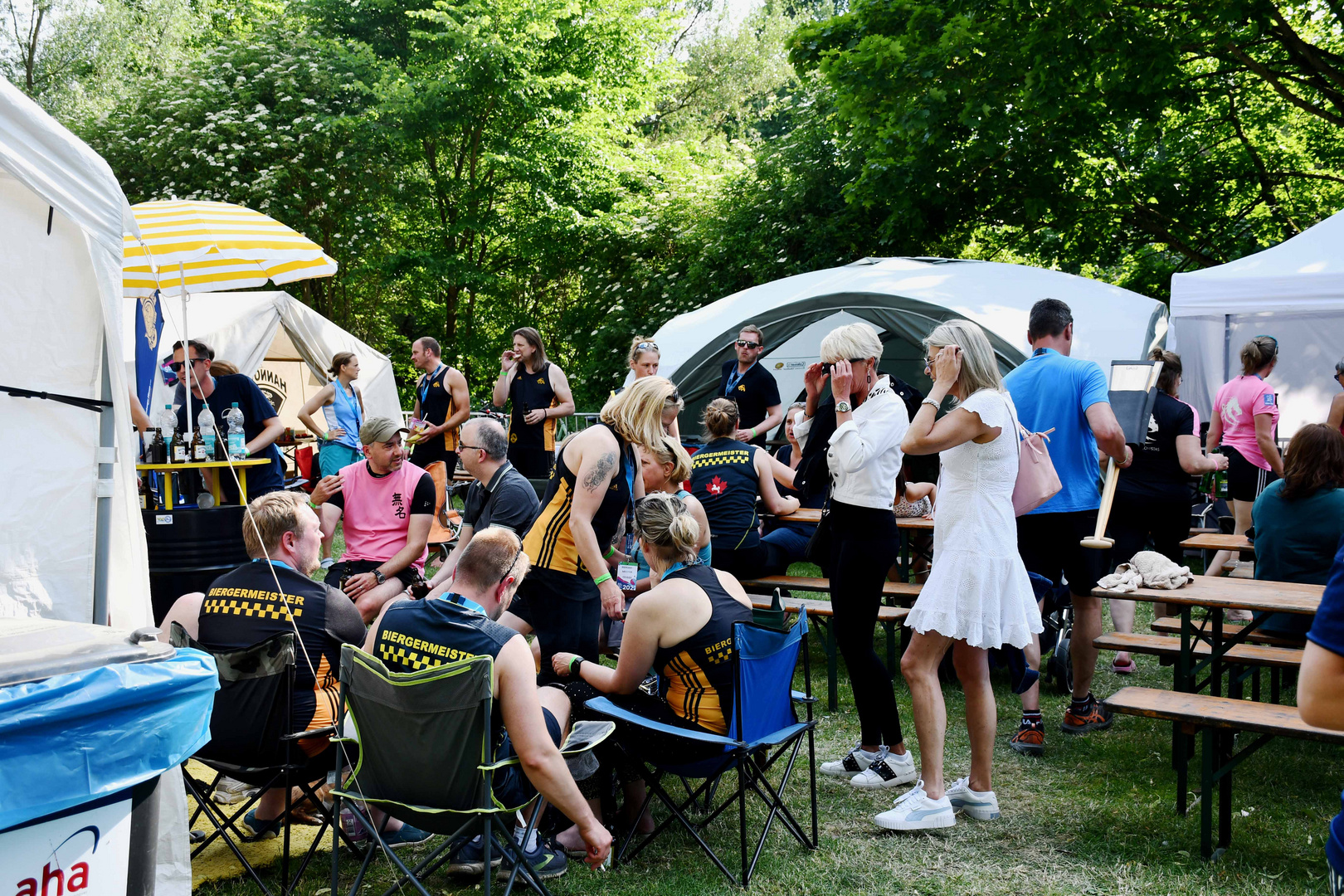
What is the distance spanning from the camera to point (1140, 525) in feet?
18.6

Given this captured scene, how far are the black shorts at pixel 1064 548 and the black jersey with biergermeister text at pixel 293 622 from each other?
9.60 feet

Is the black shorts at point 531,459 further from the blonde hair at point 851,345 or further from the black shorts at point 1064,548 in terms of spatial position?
the black shorts at point 1064,548

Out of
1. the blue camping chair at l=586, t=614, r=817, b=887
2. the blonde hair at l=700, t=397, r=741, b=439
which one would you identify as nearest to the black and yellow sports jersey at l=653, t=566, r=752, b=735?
the blue camping chair at l=586, t=614, r=817, b=887

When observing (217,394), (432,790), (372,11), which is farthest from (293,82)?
(432,790)

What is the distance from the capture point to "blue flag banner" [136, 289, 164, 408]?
19.2 ft

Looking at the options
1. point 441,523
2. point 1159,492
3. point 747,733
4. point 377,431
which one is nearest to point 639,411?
point 747,733

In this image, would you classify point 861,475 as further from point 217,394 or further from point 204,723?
point 217,394

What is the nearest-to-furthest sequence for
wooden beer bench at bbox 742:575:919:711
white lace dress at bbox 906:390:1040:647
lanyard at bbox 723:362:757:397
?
white lace dress at bbox 906:390:1040:647
wooden beer bench at bbox 742:575:919:711
lanyard at bbox 723:362:757:397

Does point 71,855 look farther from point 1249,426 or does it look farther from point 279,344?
point 279,344

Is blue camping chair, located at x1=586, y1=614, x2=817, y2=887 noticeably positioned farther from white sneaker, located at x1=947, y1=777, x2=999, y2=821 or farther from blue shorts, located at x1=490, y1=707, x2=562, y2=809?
white sneaker, located at x1=947, y1=777, x2=999, y2=821

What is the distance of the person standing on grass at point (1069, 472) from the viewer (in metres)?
4.59

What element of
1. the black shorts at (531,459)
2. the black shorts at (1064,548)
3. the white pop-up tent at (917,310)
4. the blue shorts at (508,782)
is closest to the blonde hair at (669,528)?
the blue shorts at (508,782)

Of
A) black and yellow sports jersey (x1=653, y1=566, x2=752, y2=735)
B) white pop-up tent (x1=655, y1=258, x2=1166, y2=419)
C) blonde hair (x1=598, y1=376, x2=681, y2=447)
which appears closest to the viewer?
black and yellow sports jersey (x1=653, y1=566, x2=752, y2=735)

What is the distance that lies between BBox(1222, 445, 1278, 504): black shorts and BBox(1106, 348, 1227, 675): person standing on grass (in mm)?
1621
